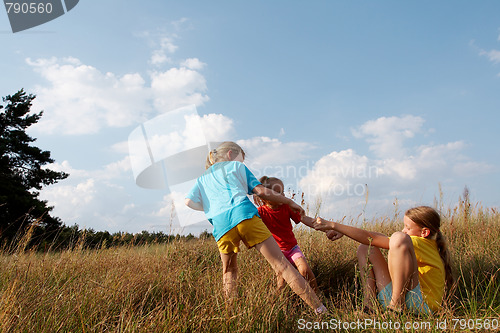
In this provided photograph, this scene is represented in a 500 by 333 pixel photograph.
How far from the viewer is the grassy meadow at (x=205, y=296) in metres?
2.31

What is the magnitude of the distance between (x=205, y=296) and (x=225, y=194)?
2.85 feet

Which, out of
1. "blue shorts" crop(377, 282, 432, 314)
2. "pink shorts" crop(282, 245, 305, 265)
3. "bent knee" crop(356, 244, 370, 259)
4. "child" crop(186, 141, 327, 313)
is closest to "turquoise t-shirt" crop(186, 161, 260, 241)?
"child" crop(186, 141, 327, 313)

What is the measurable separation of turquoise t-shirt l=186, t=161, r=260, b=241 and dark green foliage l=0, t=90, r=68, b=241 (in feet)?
36.6

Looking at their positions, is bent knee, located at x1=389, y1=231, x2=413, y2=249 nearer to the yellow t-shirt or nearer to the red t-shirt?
the yellow t-shirt

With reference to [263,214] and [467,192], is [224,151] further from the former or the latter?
[467,192]

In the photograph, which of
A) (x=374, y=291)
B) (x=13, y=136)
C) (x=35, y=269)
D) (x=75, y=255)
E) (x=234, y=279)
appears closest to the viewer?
(x=374, y=291)

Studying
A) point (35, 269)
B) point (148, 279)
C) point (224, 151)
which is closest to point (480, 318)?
point (224, 151)

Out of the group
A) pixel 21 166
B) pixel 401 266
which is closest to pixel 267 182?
pixel 401 266

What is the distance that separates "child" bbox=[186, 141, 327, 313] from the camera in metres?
2.80

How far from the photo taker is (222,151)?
11.1 ft

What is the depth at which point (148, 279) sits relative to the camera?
3312mm

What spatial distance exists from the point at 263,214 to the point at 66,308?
188 cm

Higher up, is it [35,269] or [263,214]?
[263,214]

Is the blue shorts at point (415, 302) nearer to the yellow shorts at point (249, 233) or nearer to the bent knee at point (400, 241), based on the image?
the bent knee at point (400, 241)
